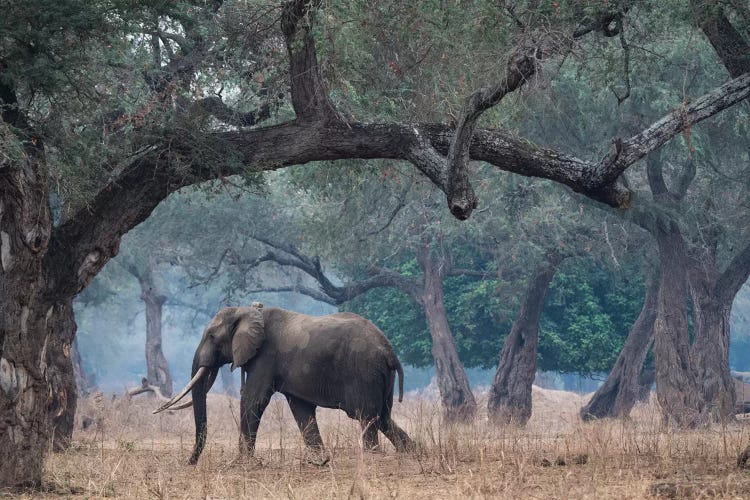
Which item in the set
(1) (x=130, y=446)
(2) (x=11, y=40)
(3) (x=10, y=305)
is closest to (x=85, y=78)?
(2) (x=11, y=40)

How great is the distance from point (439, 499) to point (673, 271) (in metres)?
16.9

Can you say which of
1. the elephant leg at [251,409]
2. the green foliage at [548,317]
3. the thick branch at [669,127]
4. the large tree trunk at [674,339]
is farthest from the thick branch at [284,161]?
the green foliage at [548,317]

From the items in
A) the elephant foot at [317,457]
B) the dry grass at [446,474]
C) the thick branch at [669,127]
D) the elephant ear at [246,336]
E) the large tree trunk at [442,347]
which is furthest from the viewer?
the large tree trunk at [442,347]

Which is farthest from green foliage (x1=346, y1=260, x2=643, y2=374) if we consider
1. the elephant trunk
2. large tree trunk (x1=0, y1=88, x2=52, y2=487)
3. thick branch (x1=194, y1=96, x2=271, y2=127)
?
large tree trunk (x1=0, y1=88, x2=52, y2=487)

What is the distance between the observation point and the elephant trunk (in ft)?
46.7

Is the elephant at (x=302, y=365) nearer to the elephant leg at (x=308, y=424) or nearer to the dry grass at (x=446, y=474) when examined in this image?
the elephant leg at (x=308, y=424)

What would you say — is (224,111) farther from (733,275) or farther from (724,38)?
(733,275)

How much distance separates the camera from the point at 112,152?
13.2m

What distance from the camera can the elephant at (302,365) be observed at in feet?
49.9

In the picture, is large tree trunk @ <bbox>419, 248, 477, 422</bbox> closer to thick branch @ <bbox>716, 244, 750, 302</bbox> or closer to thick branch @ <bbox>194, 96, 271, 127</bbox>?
thick branch @ <bbox>716, 244, 750, 302</bbox>

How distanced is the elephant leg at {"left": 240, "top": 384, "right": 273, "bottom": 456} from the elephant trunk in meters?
0.57

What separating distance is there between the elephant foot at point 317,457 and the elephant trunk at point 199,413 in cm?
170

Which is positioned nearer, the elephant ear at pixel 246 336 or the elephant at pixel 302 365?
the elephant at pixel 302 365

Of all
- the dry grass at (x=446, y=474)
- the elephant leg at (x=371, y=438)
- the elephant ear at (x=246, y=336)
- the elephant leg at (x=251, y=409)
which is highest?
the elephant ear at (x=246, y=336)
